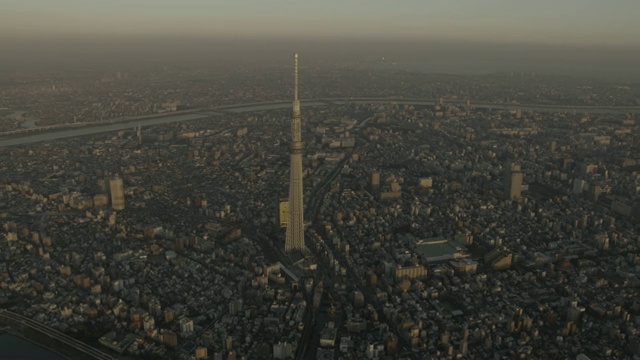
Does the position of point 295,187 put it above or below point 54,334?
above

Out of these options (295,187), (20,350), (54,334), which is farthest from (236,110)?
(20,350)

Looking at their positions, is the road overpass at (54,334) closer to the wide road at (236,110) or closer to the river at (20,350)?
the river at (20,350)

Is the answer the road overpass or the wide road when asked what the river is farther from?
the wide road

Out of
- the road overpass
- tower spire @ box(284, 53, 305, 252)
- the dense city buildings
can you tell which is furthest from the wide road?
tower spire @ box(284, 53, 305, 252)

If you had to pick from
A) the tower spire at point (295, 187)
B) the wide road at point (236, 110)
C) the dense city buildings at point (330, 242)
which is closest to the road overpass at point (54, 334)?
the dense city buildings at point (330, 242)

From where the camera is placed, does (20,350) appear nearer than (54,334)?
Yes

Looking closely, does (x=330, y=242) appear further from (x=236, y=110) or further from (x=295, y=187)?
(x=236, y=110)
